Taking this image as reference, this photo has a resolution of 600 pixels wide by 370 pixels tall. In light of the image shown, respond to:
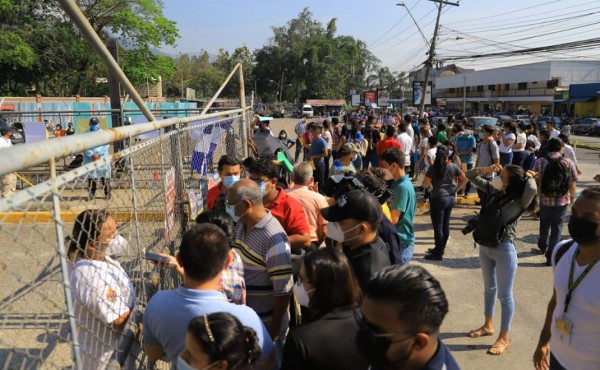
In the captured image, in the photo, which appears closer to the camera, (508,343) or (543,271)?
(508,343)

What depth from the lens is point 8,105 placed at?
1064 inches

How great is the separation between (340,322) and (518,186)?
277 centimetres

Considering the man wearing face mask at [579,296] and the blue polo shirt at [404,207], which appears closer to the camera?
the man wearing face mask at [579,296]

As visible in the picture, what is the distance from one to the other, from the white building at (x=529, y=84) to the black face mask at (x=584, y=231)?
55632mm

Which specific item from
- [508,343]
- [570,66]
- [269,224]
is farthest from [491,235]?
[570,66]

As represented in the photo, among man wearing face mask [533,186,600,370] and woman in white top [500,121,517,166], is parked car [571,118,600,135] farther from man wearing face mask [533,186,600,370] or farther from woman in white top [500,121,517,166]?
man wearing face mask [533,186,600,370]

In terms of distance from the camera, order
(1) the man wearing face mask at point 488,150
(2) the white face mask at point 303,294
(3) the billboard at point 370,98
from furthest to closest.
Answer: (3) the billboard at point 370,98 → (1) the man wearing face mask at point 488,150 → (2) the white face mask at point 303,294

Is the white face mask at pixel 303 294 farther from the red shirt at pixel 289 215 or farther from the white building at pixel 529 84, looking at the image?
the white building at pixel 529 84

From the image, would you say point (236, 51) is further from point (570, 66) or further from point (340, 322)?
point (340, 322)

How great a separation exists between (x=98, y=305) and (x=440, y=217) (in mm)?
5370

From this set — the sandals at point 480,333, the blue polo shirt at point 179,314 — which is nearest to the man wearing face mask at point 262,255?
the blue polo shirt at point 179,314

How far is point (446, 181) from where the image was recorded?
6590 mm

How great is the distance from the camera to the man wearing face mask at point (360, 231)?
290 centimetres

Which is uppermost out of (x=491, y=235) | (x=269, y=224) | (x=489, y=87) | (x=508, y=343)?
(x=489, y=87)
